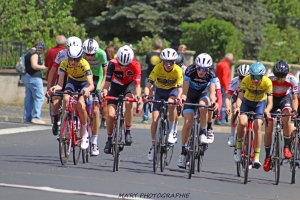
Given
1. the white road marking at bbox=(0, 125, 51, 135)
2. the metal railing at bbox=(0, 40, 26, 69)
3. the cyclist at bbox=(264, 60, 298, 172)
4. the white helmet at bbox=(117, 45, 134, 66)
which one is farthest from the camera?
the metal railing at bbox=(0, 40, 26, 69)

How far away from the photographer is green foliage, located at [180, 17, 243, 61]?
32562mm

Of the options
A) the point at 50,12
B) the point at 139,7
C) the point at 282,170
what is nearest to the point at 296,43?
the point at 139,7

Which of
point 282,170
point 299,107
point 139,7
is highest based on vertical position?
point 139,7

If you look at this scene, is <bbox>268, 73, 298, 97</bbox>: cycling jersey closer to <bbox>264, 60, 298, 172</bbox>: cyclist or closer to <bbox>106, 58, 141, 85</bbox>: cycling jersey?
<bbox>264, 60, 298, 172</bbox>: cyclist

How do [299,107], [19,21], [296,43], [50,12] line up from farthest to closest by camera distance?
[296,43]
[50,12]
[19,21]
[299,107]

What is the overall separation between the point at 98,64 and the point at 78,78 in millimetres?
1039

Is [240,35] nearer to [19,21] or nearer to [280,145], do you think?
[19,21]

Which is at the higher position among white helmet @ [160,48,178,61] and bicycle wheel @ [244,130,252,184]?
white helmet @ [160,48,178,61]

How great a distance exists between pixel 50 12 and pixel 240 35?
7443mm

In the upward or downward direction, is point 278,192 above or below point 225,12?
below

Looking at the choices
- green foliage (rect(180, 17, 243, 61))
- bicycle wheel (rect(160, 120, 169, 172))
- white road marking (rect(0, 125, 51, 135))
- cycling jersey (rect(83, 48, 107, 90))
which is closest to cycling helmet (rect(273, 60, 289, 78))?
bicycle wheel (rect(160, 120, 169, 172))

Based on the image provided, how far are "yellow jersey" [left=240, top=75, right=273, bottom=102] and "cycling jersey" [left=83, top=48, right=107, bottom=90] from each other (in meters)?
2.62

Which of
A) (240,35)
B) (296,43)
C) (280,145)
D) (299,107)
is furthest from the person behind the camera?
(296,43)

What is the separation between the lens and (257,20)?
35438 mm
